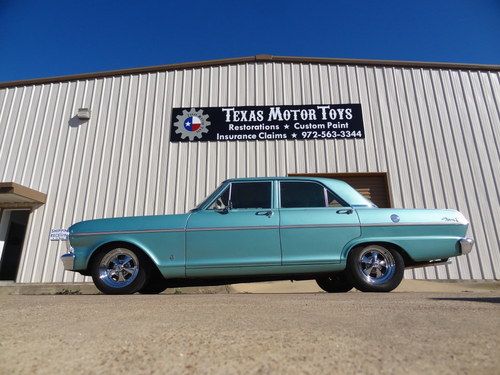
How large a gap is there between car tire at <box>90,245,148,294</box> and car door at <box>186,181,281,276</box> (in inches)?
22.8

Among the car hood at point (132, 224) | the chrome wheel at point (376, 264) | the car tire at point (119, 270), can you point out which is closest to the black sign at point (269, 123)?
the car hood at point (132, 224)

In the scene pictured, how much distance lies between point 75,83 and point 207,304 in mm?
9987

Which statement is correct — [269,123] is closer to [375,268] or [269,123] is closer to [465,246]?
[375,268]

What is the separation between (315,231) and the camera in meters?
4.13

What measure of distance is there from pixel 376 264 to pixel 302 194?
4.00 feet

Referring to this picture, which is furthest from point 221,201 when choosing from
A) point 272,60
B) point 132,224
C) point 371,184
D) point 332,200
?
point 272,60

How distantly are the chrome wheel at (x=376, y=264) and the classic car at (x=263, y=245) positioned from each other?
1cm

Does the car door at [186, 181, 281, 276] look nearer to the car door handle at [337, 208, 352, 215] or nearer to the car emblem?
the car door handle at [337, 208, 352, 215]

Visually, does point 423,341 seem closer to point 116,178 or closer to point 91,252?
point 91,252

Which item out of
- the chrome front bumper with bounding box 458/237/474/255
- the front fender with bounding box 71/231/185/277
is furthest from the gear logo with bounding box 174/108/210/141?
the chrome front bumper with bounding box 458/237/474/255

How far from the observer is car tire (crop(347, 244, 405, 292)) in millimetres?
4035

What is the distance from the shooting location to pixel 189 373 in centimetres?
116

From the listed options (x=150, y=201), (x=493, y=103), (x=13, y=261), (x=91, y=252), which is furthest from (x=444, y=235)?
(x=13, y=261)

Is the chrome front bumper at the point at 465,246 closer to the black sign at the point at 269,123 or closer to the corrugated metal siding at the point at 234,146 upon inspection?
the corrugated metal siding at the point at 234,146
